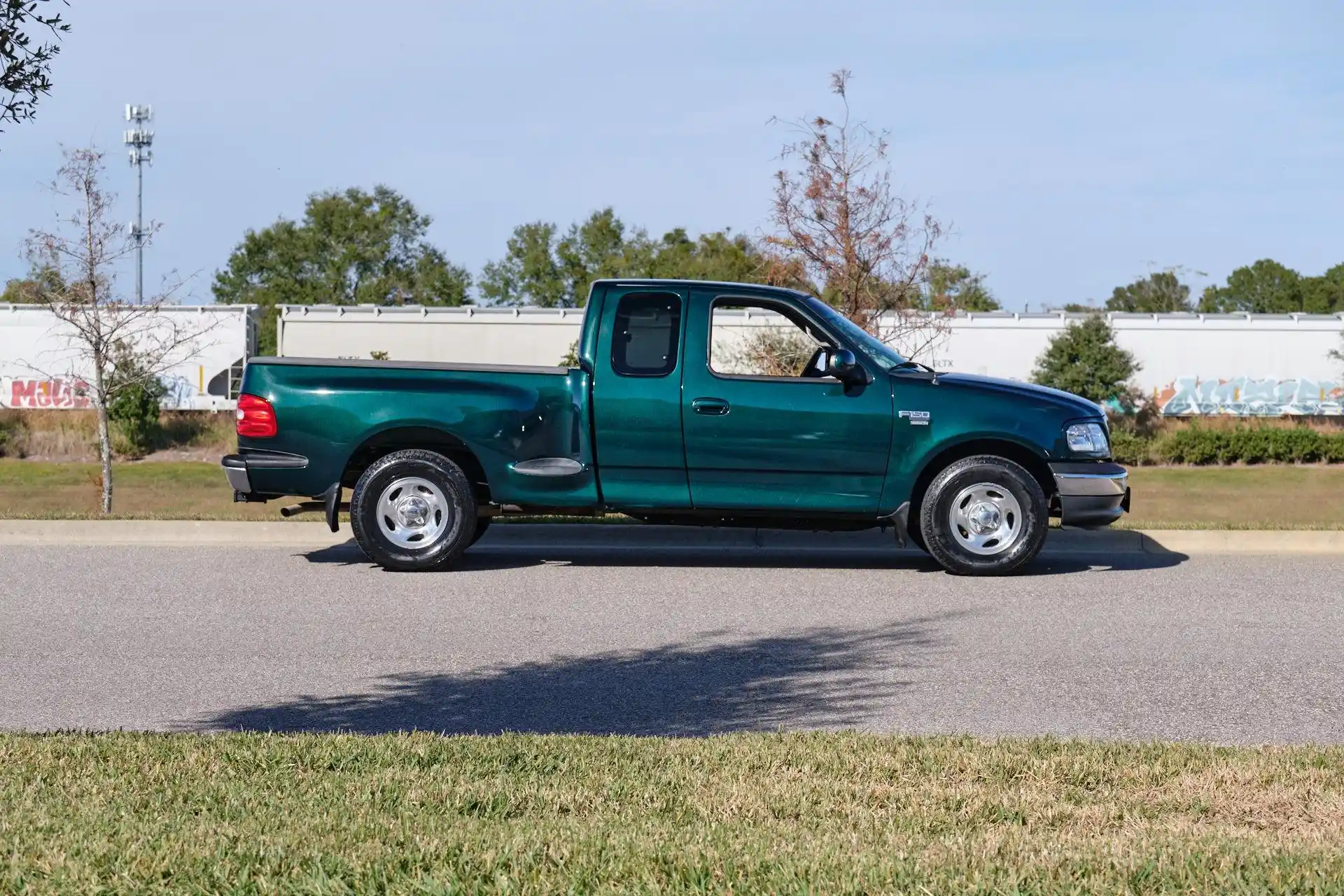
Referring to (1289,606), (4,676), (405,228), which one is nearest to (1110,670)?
(1289,606)

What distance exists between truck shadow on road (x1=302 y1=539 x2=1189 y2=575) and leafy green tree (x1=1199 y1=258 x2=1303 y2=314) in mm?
91023

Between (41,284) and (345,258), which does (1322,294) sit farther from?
(41,284)

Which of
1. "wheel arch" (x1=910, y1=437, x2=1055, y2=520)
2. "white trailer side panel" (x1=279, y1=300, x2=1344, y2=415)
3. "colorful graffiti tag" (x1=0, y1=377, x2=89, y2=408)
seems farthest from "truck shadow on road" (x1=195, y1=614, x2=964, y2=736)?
"colorful graffiti tag" (x1=0, y1=377, x2=89, y2=408)

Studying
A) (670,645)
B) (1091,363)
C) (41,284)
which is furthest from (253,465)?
(1091,363)

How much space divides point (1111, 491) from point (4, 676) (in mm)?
7550

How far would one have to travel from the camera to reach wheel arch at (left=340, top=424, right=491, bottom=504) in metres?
11.0

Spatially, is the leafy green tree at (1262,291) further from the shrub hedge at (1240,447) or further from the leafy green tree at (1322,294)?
the shrub hedge at (1240,447)

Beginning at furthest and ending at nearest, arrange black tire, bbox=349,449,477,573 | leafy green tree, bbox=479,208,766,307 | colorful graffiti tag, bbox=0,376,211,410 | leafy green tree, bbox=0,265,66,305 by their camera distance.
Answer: leafy green tree, bbox=479,208,766,307 < colorful graffiti tag, bbox=0,376,211,410 < leafy green tree, bbox=0,265,66,305 < black tire, bbox=349,449,477,573

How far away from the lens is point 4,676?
7.39m

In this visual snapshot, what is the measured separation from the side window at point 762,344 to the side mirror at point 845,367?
0.81 feet

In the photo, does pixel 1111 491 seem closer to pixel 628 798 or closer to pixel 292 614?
pixel 292 614

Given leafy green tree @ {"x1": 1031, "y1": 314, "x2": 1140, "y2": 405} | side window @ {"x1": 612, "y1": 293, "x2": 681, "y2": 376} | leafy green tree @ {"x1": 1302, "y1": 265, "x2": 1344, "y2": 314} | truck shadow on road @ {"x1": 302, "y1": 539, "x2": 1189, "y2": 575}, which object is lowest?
truck shadow on road @ {"x1": 302, "y1": 539, "x2": 1189, "y2": 575}

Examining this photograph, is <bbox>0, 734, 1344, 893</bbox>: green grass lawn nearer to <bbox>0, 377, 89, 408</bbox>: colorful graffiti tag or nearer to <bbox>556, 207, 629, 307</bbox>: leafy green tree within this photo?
<bbox>0, 377, 89, 408</bbox>: colorful graffiti tag

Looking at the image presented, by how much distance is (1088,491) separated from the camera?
10.9 meters
